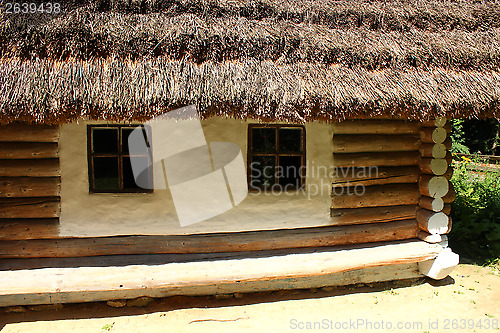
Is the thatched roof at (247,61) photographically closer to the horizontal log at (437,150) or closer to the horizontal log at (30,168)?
the horizontal log at (437,150)

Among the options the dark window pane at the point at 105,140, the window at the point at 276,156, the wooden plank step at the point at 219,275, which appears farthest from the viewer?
the window at the point at 276,156

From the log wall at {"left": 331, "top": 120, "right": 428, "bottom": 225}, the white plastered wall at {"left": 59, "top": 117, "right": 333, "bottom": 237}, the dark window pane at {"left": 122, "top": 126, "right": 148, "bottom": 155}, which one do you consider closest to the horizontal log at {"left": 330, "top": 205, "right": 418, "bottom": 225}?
the log wall at {"left": 331, "top": 120, "right": 428, "bottom": 225}

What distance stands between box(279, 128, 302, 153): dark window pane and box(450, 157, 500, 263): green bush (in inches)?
129

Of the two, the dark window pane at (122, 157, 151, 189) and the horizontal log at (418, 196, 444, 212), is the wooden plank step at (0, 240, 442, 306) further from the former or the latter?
the dark window pane at (122, 157, 151, 189)

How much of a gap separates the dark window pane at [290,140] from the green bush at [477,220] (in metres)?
3.28

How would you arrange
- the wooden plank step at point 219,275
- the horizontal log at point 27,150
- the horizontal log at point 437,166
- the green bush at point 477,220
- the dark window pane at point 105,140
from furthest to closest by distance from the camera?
the green bush at point 477,220, the horizontal log at point 437,166, the dark window pane at point 105,140, the horizontal log at point 27,150, the wooden plank step at point 219,275

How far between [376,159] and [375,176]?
0.72 feet

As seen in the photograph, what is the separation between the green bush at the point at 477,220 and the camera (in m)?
5.24

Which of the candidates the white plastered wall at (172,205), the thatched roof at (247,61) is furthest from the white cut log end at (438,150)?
the white plastered wall at (172,205)

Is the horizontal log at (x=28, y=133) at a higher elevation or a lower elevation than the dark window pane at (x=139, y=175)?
higher

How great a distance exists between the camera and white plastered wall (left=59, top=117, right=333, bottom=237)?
12.4 ft

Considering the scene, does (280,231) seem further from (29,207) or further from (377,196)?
(29,207)

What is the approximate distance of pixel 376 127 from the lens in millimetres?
4254

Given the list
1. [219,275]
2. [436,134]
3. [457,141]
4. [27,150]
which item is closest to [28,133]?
[27,150]
